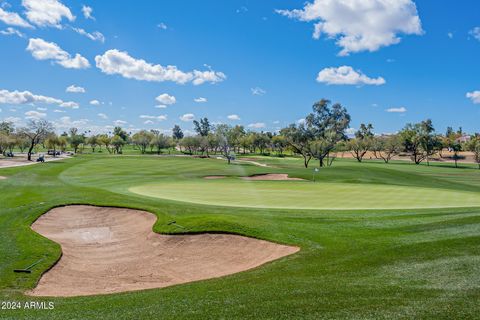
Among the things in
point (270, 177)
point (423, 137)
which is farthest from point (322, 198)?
point (423, 137)

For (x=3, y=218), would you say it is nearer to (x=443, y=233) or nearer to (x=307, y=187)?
(x=443, y=233)

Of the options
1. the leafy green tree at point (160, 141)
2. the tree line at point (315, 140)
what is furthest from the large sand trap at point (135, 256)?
the leafy green tree at point (160, 141)

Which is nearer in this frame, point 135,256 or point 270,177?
point 135,256

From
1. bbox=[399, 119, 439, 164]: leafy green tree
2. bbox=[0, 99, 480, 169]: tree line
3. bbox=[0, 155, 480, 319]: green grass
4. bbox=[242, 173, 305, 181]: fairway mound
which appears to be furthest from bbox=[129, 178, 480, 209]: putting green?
bbox=[399, 119, 439, 164]: leafy green tree

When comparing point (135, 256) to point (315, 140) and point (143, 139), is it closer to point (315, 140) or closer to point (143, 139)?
point (315, 140)

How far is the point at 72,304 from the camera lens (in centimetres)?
925

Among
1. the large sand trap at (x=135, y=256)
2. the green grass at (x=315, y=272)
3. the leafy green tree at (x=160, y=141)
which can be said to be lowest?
the large sand trap at (x=135, y=256)

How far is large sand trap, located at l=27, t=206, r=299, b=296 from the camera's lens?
11922mm

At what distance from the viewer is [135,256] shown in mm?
14805

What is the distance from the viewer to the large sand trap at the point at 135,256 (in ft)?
39.1

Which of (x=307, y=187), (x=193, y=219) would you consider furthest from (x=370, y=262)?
(x=307, y=187)

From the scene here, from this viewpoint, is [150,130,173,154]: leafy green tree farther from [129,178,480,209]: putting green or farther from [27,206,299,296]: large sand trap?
[27,206,299,296]: large sand trap

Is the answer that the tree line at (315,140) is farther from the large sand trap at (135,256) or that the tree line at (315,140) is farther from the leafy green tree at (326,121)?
the large sand trap at (135,256)

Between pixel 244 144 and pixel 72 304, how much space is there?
Result: 14784 cm
